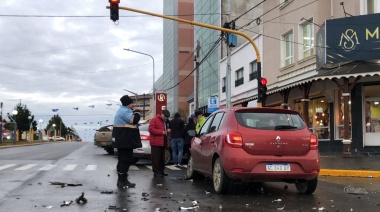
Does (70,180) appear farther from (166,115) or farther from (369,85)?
(369,85)

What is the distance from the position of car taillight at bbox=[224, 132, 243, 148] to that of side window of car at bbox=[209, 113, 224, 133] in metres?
0.83

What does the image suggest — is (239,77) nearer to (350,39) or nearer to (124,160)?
(350,39)

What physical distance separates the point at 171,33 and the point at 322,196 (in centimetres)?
7568

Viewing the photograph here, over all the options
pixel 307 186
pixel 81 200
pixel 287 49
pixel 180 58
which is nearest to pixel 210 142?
pixel 307 186

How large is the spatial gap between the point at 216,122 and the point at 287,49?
15.6 metres

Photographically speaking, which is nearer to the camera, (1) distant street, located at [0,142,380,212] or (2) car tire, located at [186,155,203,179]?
(1) distant street, located at [0,142,380,212]

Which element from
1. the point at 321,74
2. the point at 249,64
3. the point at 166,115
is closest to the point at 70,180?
the point at 166,115

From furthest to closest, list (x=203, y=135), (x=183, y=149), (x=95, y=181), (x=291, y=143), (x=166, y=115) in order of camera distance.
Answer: (x=183, y=149) < (x=166, y=115) < (x=95, y=181) < (x=203, y=135) < (x=291, y=143)

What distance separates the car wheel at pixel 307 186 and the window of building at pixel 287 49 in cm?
1482

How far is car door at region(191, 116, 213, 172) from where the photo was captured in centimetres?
884

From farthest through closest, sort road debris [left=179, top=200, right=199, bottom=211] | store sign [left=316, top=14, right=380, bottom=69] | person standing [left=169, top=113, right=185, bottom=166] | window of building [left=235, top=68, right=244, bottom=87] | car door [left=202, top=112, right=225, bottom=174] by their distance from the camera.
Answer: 1. window of building [left=235, top=68, right=244, bottom=87]
2. store sign [left=316, top=14, right=380, bottom=69]
3. person standing [left=169, top=113, right=185, bottom=166]
4. car door [left=202, top=112, right=225, bottom=174]
5. road debris [left=179, top=200, right=199, bottom=211]

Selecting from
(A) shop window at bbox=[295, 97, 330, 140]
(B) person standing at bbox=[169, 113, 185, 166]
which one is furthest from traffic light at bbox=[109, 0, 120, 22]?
(A) shop window at bbox=[295, 97, 330, 140]

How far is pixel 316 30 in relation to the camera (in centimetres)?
1939

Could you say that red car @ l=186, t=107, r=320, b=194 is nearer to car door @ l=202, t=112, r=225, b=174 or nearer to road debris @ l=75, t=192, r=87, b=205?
car door @ l=202, t=112, r=225, b=174
